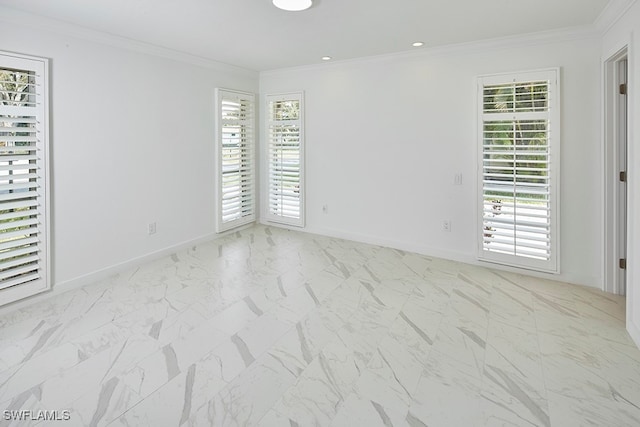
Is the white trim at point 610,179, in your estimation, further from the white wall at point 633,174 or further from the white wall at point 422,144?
the white wall at point 633,174

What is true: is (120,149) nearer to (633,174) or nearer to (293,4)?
(293,4)

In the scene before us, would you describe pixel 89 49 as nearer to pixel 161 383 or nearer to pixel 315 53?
pixel 315 53

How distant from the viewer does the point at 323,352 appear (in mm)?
2443

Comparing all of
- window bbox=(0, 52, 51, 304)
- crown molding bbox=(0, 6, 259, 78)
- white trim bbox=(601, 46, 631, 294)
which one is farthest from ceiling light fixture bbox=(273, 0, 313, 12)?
white trim bbox=(601, 46, 631, 294)

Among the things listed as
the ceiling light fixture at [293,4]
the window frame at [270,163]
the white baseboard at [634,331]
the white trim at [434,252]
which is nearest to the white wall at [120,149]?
the window frame at [270,163]

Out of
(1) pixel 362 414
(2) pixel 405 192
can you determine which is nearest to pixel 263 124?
(2) pixel 405 192

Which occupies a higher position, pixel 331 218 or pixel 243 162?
pixel 243 162

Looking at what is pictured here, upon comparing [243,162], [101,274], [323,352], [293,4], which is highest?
[293,4]

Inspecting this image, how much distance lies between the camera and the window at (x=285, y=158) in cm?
553

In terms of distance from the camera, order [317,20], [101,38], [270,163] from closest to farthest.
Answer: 1. [317,20]
2. [101,38]
3. [270,163]

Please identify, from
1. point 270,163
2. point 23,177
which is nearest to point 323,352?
point 23,177

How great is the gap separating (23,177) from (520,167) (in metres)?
4.70

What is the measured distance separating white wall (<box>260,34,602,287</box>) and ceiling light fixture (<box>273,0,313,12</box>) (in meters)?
2.02

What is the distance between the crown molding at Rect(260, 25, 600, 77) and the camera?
3.44 m
